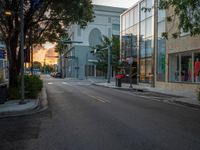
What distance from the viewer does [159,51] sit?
34.9 meters

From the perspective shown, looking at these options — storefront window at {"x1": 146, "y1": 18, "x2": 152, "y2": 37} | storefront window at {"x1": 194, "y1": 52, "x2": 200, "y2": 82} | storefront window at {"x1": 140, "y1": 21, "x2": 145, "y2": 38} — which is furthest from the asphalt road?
storefront window at {"x1": 140, "y1": 21, "x2": 145, "y2": 38}

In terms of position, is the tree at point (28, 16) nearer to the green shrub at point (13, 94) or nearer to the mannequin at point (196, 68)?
the green shrub at point (13, 94)

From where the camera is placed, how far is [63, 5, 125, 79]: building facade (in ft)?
285

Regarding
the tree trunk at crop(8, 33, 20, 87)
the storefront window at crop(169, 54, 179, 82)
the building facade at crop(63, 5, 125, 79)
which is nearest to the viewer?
the tree trunk at crop(8, 33, 20, 87)

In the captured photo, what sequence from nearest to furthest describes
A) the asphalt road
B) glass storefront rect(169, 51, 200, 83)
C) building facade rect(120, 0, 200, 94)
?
1. the asphalt road
2. glass storefront rect(169, 51, 200, 83)
3. building facade rect(120, 0, 200, 94)

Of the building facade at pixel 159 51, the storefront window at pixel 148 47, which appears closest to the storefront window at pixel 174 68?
the building facade at pixel 159 51

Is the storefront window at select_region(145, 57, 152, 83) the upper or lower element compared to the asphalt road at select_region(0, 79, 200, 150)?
upper

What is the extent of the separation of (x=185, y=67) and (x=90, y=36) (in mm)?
59945

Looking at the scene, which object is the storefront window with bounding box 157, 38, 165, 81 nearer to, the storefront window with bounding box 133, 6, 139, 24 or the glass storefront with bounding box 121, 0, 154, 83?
the glass storefront with bounding box 121, 0, 154, 83

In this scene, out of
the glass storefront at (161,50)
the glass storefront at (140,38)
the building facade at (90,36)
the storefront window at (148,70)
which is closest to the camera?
the glass storefront at (161,50)

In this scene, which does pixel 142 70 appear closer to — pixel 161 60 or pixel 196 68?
pixel 161 60

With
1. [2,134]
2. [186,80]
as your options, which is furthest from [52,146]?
[186,80]

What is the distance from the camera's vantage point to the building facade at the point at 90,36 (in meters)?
86.9

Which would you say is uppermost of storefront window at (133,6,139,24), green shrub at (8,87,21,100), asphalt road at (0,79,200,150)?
storefront window at (133,6,139,24)
